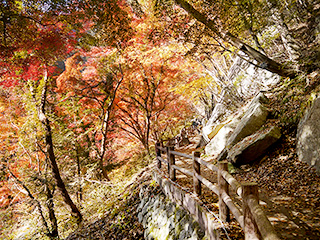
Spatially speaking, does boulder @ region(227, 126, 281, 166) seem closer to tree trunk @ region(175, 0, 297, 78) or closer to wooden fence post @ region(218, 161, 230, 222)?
tree trunk @ region(175, 0, 297, 78)

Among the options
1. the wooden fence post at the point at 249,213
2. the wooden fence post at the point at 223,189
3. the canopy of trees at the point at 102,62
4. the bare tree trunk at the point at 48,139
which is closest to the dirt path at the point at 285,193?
the wooden fence post at the point at 223,189

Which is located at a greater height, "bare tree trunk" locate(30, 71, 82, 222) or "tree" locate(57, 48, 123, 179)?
"tree" locate(57, 48, 123, 179)

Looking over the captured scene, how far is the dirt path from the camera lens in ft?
8.82

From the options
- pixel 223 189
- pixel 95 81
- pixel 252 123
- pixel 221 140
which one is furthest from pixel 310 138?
pixel 95 81

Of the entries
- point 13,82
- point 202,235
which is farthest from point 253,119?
point 13,82

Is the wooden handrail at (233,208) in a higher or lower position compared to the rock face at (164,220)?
higher

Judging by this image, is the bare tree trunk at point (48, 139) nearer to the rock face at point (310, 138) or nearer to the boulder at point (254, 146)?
the boulder at point (254, 146)

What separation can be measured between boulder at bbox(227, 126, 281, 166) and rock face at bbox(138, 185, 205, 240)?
7.45ft

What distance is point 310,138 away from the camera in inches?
157

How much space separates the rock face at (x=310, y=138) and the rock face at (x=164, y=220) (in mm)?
2796

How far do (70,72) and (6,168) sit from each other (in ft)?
19.8

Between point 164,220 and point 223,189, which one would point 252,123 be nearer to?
point 223,189

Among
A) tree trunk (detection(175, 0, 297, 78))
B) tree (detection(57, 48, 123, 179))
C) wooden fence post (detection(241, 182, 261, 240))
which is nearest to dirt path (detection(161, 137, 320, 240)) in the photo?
wooden fence post (detection(241, 182, 261, 240))

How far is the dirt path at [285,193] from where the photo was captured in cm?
269
